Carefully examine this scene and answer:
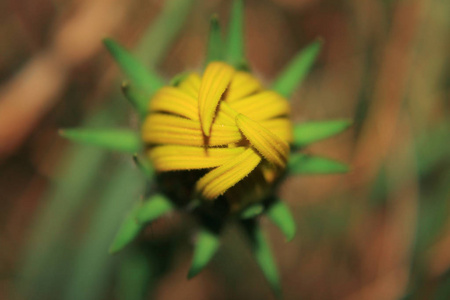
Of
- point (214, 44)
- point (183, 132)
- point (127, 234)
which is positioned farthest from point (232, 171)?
point (214, 44)

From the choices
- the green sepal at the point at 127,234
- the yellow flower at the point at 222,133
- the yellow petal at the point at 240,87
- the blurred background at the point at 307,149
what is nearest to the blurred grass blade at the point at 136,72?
the yellow flower at the point at 222,133

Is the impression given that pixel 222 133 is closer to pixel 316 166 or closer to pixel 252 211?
pixel 252 211

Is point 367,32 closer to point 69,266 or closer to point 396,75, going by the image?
point 396,75

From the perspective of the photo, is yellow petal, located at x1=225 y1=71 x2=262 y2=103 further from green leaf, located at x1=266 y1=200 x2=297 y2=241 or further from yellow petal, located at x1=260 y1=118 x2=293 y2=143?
green leaf, located at x1=266 y1=200 x2=297 y2=241

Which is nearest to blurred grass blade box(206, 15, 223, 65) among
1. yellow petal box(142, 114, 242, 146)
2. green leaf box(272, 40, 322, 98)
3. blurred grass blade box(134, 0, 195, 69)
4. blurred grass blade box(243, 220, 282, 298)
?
green leaf box(272, 40, 322, 98)

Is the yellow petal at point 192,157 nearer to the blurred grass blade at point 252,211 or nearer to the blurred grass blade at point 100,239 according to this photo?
the blurred grass blade at point 252,211
